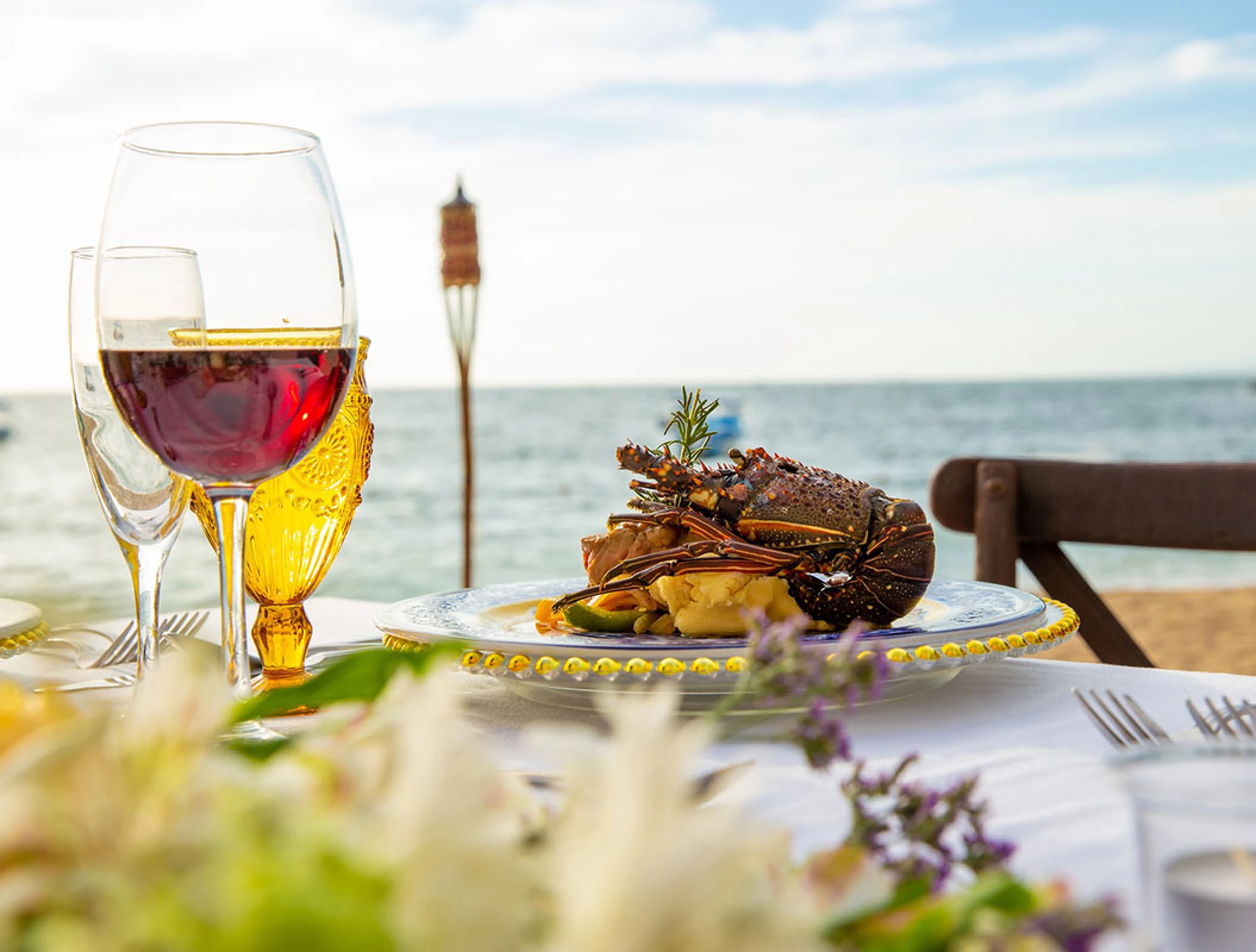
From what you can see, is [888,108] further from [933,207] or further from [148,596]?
[148,596]

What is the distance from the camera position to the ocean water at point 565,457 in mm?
18938

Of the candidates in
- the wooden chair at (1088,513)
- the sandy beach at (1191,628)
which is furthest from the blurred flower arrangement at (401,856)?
the sandy beach at (1191,628)

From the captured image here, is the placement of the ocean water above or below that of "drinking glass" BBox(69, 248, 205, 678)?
below

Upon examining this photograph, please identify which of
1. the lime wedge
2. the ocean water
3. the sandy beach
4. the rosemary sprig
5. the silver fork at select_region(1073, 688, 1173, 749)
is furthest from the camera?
the ocean water

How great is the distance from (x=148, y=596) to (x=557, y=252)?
106 ft

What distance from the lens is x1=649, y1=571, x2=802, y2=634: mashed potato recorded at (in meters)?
1.32

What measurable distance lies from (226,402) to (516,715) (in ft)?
1.40

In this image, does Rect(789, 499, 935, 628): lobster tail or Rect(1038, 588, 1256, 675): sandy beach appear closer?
Rect(789, 499, 935, 628): lobster tail

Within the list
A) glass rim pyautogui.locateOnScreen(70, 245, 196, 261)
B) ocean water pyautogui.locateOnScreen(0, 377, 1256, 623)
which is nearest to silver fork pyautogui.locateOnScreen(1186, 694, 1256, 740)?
glass rim pyautogui.locateOnScreen(70, 245, 196, 261)

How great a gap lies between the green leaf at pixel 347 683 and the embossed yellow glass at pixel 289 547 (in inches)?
31.7

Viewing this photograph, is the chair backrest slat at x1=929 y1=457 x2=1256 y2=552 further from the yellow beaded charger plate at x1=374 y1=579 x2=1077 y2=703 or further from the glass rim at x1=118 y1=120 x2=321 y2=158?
the glass rim at x1=118 y1=120 x2=321 y2=158

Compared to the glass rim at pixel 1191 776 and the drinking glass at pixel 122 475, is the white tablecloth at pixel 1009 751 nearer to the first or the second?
the glass rim at pixel 1191 776

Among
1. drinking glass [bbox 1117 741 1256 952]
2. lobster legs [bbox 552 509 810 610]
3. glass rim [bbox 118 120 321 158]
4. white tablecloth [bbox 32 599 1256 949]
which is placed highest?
glass rim [bbox 118 120 321 158]

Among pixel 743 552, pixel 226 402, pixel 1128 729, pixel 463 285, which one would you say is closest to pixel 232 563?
pixel 226 402
